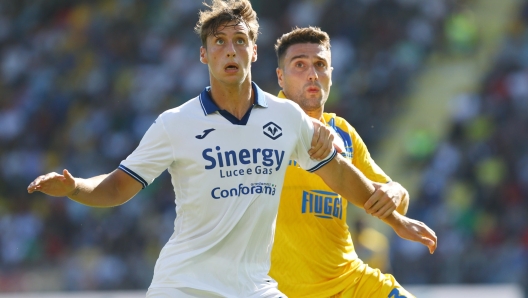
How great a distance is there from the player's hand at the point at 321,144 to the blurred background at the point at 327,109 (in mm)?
5933

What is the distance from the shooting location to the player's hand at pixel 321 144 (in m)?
4.99

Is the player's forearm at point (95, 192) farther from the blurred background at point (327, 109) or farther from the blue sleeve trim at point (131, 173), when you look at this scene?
the blurred background at point (327, 109)

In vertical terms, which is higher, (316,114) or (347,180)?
(316,114)

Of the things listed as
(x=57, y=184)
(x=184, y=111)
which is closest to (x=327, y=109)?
(x=184, y=111)

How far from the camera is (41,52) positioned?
1928 centimetres

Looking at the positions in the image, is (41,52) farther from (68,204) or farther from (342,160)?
(342,160)

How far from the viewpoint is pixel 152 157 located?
15.3 ft

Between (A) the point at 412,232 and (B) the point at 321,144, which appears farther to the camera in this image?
(A) the point at 412,232

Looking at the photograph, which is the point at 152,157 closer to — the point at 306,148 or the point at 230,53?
the point at 230,53

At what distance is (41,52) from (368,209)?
1546 cm

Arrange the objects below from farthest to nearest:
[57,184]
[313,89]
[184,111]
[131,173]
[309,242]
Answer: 1. [313,89]
2. [309,242]
3. [184,111]
4. [131,173]
5. [57,184]

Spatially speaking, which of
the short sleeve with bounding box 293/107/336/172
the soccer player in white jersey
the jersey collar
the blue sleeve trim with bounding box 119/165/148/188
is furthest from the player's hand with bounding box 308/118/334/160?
the blue sleeve trim with bounding box 119/165/148/188

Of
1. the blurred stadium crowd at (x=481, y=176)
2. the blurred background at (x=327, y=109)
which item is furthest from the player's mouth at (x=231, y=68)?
the blurred stadium crowd at (x=481, y=176)

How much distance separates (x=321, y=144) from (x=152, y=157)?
1.01m
